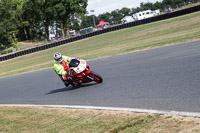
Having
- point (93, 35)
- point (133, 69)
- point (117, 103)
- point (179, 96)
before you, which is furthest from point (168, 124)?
point (93, 35)

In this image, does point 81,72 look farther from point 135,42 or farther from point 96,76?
point 135,42

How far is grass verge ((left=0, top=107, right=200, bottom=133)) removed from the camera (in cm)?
478

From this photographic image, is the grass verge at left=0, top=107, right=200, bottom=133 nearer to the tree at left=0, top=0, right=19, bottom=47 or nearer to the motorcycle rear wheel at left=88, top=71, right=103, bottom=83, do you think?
the motorcycle rear wheel at left=88, top=71, right=103, bottom=83

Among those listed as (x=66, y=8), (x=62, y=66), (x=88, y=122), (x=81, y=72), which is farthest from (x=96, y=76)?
(x=66, y=8)

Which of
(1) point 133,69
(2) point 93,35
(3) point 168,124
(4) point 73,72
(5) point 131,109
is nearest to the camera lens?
(3) point 168,124

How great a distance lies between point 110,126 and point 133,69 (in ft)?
18.9

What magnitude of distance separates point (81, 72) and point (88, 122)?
12.7 feet

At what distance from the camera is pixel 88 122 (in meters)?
6.09

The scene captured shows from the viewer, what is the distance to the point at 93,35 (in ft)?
158

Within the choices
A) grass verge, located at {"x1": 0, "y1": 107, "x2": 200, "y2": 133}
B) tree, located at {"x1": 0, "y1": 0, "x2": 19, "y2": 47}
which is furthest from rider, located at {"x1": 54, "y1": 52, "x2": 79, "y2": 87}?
tree, located at {"x1": 0, "y1": 0, "x2": 19, "y2": 47}

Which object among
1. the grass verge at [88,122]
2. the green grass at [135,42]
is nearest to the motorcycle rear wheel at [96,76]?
the grass verge at [88,122]

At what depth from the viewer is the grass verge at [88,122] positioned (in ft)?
15.7

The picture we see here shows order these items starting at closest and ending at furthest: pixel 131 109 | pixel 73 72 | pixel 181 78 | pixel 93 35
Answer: pixel 131 109 → pixel 181 78 → pixel 73 72 → pixel 93 35

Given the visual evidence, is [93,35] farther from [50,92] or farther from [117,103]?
[117,103]
